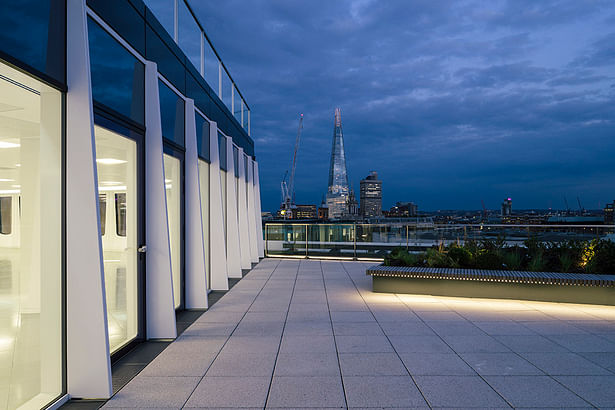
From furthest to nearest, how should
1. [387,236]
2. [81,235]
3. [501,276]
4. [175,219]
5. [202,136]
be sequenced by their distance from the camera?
[387,236] < [202,136] < [501,276] < [175,219] < [81,235]

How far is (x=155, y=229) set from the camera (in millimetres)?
4539

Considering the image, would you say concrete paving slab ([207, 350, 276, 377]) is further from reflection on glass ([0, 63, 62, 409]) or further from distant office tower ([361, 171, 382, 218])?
distant office tower ([361, 171, 382, 218])

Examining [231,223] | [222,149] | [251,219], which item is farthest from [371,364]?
[251,219]

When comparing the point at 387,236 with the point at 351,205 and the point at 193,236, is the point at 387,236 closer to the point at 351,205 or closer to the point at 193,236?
the point at 193,236

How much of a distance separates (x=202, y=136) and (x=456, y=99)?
263 ft

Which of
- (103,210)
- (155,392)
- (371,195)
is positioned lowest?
(155,392)

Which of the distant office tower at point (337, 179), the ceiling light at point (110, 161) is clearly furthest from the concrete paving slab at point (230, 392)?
the distant office tower at point (337, 179)

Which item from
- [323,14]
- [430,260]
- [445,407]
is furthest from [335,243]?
[323,14]

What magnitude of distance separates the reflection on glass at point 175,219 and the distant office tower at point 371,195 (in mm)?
81494

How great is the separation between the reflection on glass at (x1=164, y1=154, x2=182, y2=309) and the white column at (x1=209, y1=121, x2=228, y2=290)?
5.32 ft

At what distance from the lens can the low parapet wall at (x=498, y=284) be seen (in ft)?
20.4

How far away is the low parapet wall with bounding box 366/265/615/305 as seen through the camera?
621cm

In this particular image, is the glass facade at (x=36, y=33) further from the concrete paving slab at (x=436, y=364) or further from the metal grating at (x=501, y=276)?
the metal grating at (x=501, y=276)

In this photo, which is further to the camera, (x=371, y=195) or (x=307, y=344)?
(x=371, y=195)
